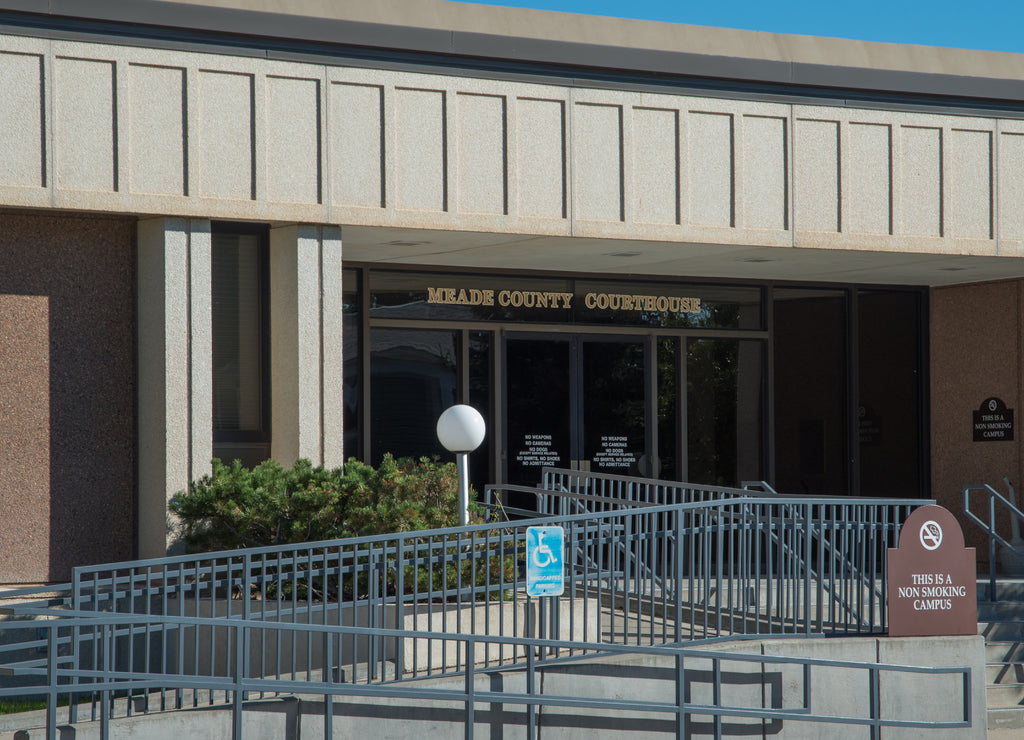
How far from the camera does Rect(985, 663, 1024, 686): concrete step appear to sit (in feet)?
35.7

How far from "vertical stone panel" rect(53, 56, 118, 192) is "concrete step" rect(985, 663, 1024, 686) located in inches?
326

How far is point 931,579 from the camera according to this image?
33.1ft

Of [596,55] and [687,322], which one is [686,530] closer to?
[596,55]

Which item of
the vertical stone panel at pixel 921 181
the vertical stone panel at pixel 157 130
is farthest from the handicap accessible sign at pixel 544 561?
the vertical stone panel at pixel 921 181

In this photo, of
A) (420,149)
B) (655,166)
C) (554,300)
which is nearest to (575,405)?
(554,300)

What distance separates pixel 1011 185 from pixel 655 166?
13.9 feet

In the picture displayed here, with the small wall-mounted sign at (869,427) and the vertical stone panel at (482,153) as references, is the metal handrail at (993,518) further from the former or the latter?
the vertical stone panel at (482,153)

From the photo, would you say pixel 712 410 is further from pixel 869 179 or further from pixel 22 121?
pixel 22 121

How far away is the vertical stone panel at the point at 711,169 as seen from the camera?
12.8m

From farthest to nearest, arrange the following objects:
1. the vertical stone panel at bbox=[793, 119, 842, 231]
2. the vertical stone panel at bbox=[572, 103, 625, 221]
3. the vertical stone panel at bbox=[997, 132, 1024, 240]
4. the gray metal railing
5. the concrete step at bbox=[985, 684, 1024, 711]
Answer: the vertical stone panel at bbox=[997, 132, 1024, 240], the vertical stone panel at bbox=[793, 119, 842, 231], the vertical stone panel at bbox=[572, 103, 625, 221], the concrete step at bbox=[985, 684, 1024, 711], the gray metal railing

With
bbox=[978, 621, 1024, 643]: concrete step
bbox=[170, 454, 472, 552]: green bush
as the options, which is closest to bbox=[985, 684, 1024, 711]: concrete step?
bbox=[978, 621, 1024, 643]: concrete step

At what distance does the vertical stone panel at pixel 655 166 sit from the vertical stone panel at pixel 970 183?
3.25 m

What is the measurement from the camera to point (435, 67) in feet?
38.6

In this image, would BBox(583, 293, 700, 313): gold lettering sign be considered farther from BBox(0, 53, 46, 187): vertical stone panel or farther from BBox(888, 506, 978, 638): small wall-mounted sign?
BBox(0, 53, 46, 187): vertical stone panel
